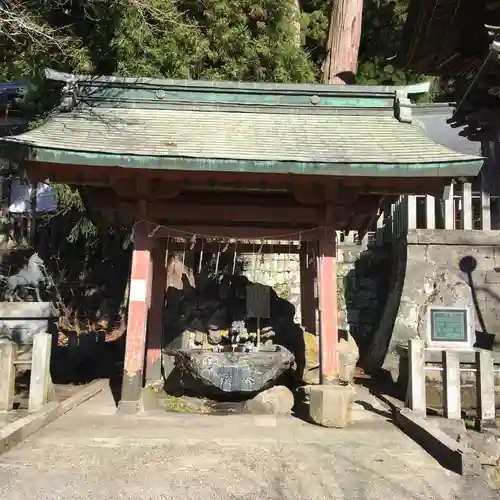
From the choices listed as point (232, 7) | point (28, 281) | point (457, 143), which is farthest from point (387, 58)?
point (28, 281)

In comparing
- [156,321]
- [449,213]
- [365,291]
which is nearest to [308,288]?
[156,321]

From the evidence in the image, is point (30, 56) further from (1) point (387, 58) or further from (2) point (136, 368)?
(1) point (387, 58)

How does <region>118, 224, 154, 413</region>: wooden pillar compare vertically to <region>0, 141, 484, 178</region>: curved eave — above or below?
below

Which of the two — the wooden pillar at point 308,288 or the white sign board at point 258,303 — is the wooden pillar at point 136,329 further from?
the wooden pillar at point 308,288

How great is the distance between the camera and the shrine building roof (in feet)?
A: 21.5

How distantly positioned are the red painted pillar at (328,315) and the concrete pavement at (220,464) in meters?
0.98

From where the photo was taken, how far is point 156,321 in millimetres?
9406

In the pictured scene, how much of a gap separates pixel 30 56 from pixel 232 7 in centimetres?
461

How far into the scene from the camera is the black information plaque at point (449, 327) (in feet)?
28.6

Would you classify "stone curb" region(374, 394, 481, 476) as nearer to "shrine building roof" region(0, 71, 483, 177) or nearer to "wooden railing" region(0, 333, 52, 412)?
"shrine building roof" region(0, 71, 483, 177)

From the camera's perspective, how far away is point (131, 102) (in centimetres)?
838

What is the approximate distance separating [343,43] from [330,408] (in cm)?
1209

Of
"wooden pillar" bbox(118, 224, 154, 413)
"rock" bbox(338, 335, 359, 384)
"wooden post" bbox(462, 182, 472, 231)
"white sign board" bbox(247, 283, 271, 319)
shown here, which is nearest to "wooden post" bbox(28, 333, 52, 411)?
"wooden pillar" bbox(118, 224, 154, 413)

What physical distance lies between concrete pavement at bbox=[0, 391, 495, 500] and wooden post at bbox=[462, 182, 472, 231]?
7.35 metres
